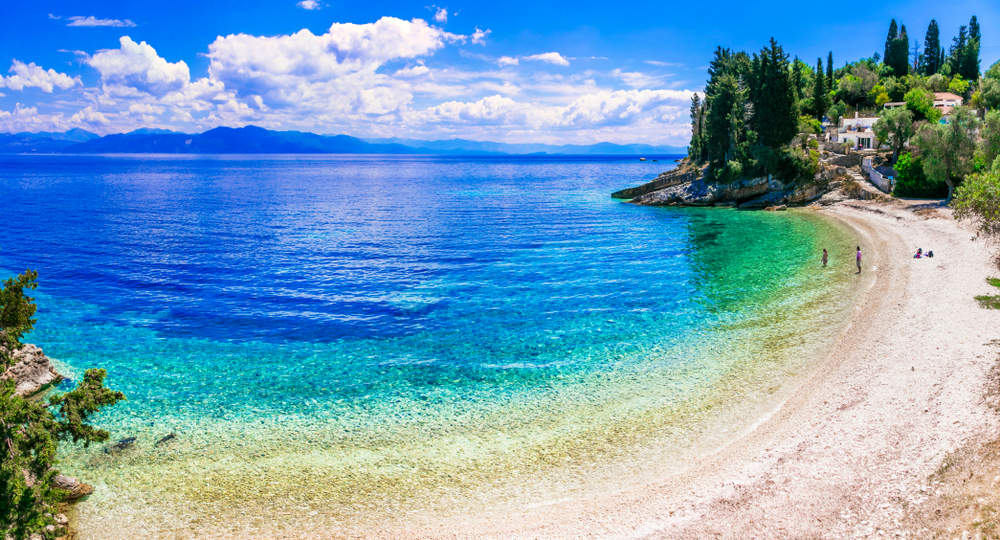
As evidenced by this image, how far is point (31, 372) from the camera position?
2664 centimetres

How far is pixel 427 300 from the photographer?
4031 centimetres

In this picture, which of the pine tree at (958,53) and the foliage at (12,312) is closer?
the foliage at (12,312)

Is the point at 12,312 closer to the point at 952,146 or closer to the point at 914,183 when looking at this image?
the point at 952,146

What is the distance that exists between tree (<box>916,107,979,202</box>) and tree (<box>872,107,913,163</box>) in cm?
1433

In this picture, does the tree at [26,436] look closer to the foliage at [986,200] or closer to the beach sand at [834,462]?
the beach sand at [834,462]

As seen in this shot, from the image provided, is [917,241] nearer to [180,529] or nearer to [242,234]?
[180,529]

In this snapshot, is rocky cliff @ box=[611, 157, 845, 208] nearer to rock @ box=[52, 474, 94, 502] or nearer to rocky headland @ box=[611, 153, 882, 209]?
rocky headland @ box=[611, 153, 882, 209]

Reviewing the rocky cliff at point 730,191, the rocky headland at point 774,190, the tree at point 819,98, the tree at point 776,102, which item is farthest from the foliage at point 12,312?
the tree at point 819,98

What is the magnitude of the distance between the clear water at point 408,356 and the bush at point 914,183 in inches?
665

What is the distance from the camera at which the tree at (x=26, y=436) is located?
13336mm

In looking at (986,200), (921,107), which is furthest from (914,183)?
(986,200)

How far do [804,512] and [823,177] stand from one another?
8208 centimetres

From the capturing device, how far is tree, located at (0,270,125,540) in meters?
13.3

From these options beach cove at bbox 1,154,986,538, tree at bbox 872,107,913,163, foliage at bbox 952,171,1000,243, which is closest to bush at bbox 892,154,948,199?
tree at bbox 872,107,913,163
